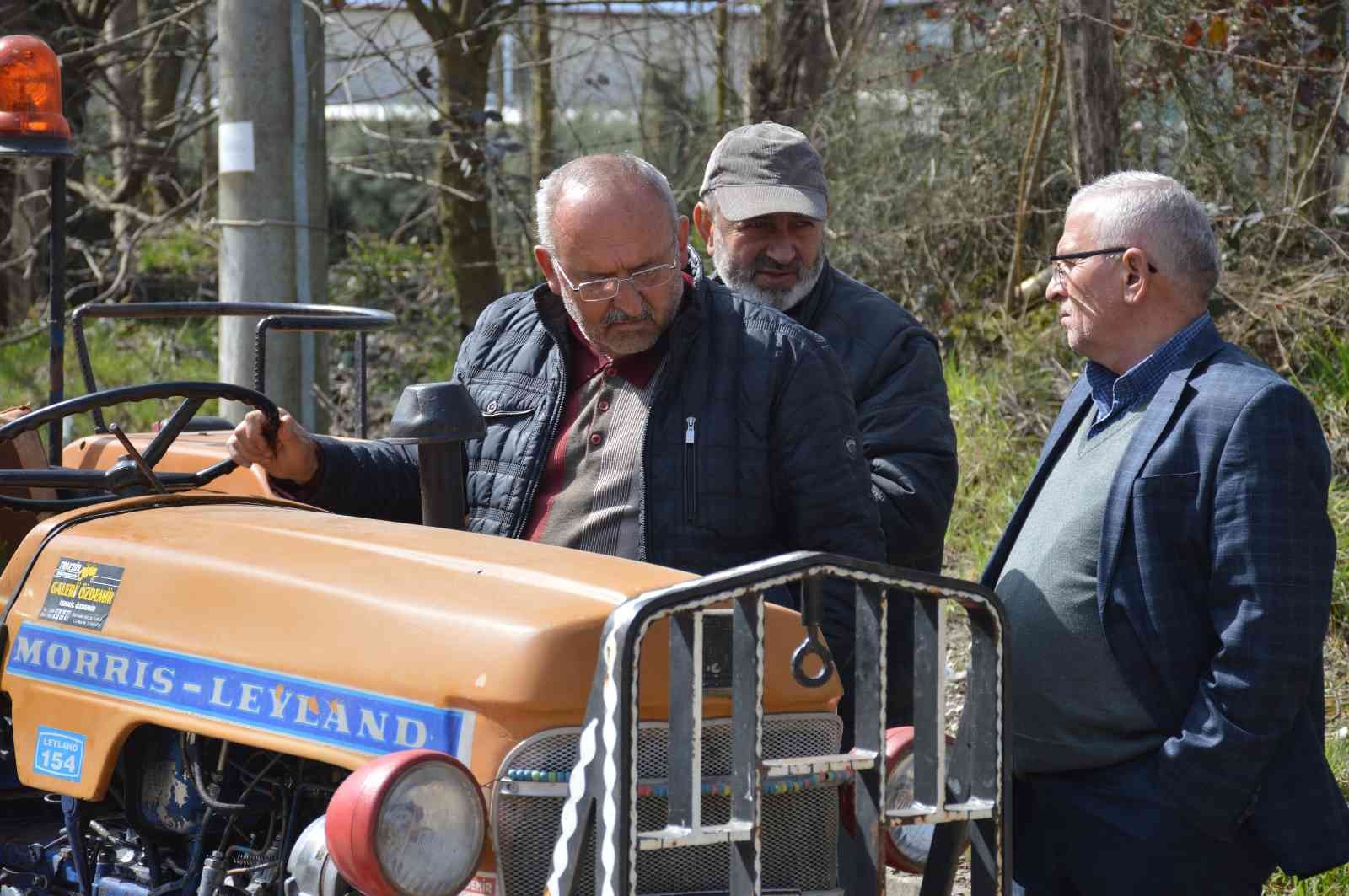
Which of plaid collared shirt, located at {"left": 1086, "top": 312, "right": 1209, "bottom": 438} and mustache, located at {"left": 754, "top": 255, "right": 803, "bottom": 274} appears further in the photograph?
mustache, located at {"left": 754, "top": 255, "right": 803, "bottom": 274}

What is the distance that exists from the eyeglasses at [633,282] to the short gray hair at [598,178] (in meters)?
0.10

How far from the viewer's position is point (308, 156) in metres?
6.52

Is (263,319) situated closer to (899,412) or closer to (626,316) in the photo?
(626,316)

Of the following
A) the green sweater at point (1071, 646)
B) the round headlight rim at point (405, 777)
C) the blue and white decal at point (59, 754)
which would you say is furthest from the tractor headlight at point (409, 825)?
the green sweater at point (1071, 646)

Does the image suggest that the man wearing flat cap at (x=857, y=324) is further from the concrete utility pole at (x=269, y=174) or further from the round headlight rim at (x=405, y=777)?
the concrete utility pole at (x=269, y=174)

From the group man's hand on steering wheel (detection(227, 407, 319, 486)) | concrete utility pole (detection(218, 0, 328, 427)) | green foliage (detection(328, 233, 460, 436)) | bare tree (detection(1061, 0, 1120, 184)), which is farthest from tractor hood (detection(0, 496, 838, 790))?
green foliage (detection(328, 233, 460, 436))

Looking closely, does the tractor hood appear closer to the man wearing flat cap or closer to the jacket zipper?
the jacket zipper

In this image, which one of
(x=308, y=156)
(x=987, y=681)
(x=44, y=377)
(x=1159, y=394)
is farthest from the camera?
(x=44, y=377)

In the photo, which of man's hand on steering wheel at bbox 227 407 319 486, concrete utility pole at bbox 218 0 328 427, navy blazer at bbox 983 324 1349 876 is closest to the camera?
navy blazer at bbox 983 324 1349 876

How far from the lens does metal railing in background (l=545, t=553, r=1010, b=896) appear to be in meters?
2.21

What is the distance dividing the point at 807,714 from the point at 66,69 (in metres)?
9.44

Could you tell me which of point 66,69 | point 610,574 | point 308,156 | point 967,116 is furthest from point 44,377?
point 610,574

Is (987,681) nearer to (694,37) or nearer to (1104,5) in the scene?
(1104,5)

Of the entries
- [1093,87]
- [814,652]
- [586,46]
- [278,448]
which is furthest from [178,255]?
[814,652]
